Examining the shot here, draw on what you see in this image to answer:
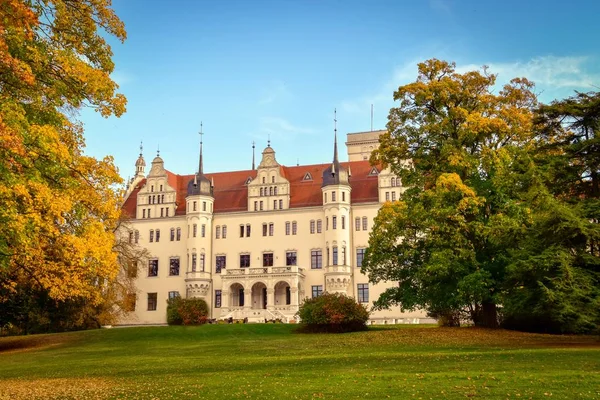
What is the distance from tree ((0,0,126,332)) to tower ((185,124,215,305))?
36.6 meters

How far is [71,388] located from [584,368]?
1151cm

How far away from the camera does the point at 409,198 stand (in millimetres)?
28703

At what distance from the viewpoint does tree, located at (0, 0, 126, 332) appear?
1301 cm

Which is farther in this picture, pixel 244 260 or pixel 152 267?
pixel 152 267

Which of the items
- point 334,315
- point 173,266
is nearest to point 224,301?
point 173,266

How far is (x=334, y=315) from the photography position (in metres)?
33.0

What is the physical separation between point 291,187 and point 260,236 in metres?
5.33

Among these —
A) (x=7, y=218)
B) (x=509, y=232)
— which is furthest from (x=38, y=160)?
(x=509, y=232)

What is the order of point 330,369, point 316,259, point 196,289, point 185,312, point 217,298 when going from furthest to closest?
point 217,298 → point 196,289 → point 316,259 → point 185,312 → point 330,369

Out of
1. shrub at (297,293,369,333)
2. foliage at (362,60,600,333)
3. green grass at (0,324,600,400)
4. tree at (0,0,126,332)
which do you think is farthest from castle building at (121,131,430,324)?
tree at (0,0,126,332)

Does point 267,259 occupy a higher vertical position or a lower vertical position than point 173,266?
higher

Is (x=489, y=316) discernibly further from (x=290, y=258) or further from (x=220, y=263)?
(x=220, y=263)

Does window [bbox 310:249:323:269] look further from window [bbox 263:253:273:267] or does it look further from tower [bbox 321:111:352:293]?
window [bbox 263:253:273:267]

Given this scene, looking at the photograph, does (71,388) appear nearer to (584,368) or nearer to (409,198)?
(584,368)
